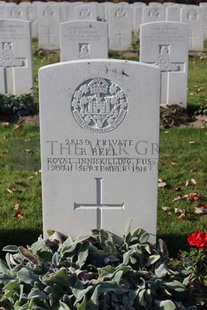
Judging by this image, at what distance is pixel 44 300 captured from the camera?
3.19 metres

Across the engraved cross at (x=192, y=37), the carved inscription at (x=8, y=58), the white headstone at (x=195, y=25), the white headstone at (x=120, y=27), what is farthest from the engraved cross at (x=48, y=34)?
the carved inscription at (x=8, y=58)

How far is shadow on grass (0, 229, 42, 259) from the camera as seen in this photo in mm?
4609

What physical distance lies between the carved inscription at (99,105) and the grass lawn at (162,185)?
1361 millimetres

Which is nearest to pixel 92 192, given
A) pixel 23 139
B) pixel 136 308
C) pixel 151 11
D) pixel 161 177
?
pixel 136 308

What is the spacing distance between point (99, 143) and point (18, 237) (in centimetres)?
143

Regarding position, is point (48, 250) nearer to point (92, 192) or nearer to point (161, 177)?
point (92, 192)

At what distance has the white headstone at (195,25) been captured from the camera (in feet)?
51.7

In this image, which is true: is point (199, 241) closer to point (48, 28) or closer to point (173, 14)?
point (48, 28)

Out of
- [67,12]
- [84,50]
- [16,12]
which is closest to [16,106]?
[84,50]

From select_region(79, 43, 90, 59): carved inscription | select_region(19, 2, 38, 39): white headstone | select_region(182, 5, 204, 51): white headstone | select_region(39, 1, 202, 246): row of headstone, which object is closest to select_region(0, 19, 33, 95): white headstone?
select_region(79, 43, 90, 59): carved inscription

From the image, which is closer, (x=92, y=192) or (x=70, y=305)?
(x=70, y=305)

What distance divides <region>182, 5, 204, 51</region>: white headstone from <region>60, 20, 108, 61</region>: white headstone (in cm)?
740

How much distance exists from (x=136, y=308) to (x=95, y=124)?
3.79 ft

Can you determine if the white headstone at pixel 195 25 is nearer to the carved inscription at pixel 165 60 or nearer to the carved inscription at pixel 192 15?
the carved inscription at pixel 192 15
